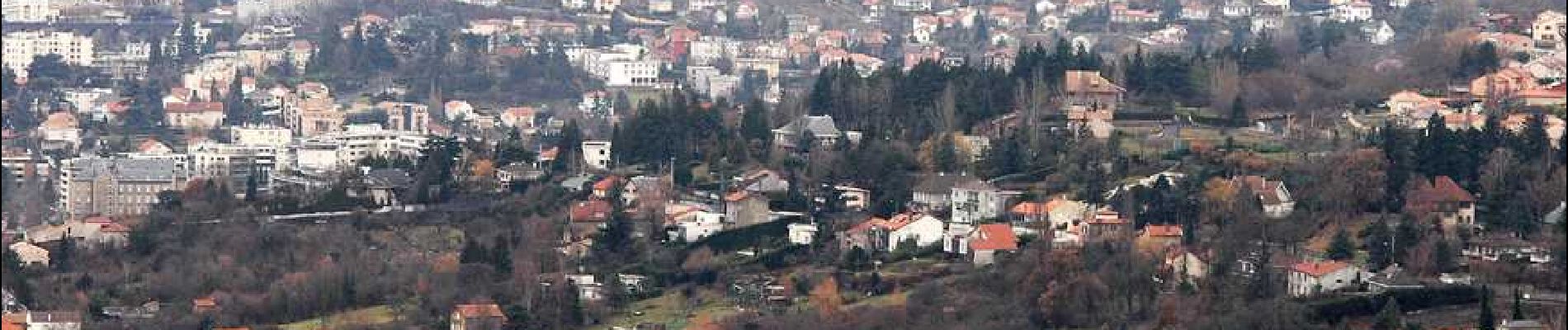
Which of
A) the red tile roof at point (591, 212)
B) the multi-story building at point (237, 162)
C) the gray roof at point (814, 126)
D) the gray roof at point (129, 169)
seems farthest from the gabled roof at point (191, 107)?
the red tile roof at point (591, 212)

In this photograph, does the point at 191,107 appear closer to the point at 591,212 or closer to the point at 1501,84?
the point at 591,212

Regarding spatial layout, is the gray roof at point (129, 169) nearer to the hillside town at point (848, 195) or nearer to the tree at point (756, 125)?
the hillside town at point (848, 195)

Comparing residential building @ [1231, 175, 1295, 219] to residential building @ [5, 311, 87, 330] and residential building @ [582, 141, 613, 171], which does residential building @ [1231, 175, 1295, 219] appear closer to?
residential building @ [582, 141, 613, 171]

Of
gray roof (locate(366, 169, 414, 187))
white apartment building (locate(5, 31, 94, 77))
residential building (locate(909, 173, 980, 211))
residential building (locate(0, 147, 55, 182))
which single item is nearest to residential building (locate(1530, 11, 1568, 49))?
residential building (locate(909, 173, 980, 211))

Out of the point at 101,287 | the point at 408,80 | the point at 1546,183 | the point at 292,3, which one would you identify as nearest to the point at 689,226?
the point at 101,287

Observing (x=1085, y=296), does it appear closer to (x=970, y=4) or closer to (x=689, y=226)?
(x=689, y=226)
